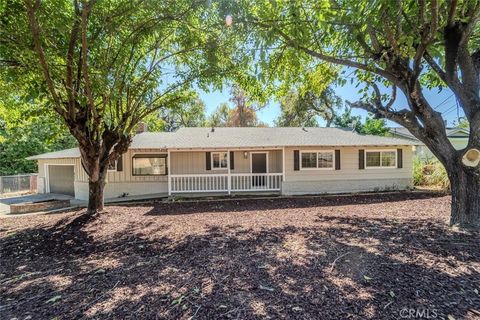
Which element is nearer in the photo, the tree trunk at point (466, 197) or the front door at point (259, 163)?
the tree trunk at point (466, 197)

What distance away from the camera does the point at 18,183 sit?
17.0m

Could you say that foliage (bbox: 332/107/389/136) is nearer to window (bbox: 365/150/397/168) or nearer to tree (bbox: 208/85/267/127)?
window (bbox: 365/150/397/168)

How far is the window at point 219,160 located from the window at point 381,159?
7.57m

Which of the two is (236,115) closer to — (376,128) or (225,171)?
(376,128)

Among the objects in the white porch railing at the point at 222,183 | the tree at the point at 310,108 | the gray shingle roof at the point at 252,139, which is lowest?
the white porch railing at the point at 222,183

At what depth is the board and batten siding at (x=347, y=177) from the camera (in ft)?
42.6

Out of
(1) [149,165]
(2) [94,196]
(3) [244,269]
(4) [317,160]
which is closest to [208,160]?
(1) [149,165]

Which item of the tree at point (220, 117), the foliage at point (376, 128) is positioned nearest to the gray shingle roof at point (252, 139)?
the foliage at point (376, 128)

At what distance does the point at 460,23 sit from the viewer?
519 centimetres

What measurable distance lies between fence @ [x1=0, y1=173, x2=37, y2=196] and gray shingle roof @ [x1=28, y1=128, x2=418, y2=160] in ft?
12.9

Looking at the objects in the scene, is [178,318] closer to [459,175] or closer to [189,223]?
[189,223]

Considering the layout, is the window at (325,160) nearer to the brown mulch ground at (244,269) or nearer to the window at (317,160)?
the window at (317,160)

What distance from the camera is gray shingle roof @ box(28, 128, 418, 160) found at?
12.5 metres

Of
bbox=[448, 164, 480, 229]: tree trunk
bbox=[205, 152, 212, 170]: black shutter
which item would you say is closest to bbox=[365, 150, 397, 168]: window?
bbox=[448, 164, 480, 229]: tree trunk
